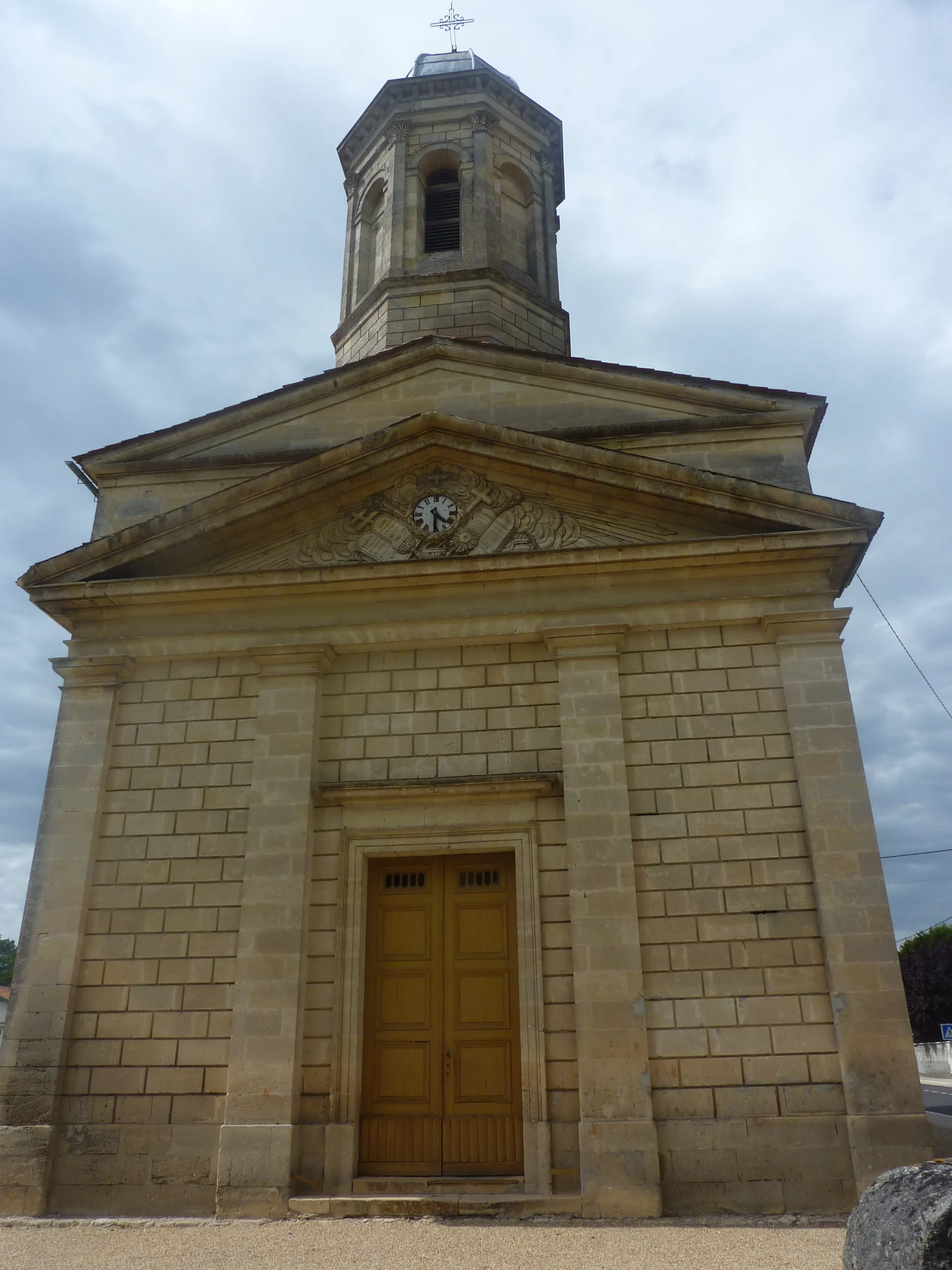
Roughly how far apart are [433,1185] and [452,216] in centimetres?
1509

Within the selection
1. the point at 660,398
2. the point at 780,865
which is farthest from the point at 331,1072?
the point at 660,398

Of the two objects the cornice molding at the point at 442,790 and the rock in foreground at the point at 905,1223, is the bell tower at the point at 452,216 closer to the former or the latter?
the cornice molding at the point at 442,790

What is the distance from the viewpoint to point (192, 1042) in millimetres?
10109

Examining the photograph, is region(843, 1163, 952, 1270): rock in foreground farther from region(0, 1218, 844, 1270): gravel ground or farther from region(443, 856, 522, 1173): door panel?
region(443, 856, 522, 1173): door panel

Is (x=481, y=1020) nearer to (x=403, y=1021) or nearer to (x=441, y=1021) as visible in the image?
(x=441, y=1021)

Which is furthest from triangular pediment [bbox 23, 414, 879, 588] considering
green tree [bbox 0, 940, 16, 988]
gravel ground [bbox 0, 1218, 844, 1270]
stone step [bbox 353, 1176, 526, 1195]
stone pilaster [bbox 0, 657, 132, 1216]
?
green tree [bbox 0, 940, 16, 988]

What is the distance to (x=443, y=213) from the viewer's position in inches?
698

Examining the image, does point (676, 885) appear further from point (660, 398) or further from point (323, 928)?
point (660, 398)

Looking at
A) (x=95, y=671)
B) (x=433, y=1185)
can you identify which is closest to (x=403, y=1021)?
(x=433, y=1185)

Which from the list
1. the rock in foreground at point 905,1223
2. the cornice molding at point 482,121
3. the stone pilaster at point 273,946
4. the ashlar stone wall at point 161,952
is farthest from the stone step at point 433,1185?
the cornice molding at point 482,121

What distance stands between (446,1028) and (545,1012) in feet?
3.77

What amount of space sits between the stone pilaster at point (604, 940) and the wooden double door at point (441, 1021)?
92cm

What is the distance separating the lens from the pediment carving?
11.6m

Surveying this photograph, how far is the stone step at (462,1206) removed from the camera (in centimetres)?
883
